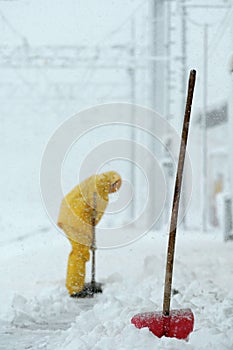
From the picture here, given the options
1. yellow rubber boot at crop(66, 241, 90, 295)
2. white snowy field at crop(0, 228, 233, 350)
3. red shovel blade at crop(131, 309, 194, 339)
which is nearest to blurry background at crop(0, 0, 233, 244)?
white snowy field at crop(0, 228, 233, 350)

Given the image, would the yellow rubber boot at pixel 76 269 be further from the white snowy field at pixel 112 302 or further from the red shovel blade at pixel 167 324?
the red shovel blade at pixel 167 324

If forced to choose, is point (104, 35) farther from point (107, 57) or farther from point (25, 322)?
point (25, 322)

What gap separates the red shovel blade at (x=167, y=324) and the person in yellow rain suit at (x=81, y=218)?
1.45 metres

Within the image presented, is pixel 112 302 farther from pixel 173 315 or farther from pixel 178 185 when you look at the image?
pixel 178 185

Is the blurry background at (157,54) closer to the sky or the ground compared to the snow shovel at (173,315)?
closer to the sky

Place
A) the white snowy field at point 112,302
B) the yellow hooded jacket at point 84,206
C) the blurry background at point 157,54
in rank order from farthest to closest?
the blurry background at point 157,54, the yellow hooded jacket at point 84,206, the white snowy field at point 112,302

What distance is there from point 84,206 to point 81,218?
0.32ft

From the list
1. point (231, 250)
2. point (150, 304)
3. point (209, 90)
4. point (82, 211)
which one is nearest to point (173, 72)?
point (209, 90)

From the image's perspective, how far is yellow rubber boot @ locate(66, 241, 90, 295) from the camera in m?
3.93

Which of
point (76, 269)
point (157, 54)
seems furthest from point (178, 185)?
point (157, 54)

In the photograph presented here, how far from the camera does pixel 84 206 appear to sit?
3957 mm

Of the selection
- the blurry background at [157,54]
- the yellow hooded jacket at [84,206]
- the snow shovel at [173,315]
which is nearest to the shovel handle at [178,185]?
the snow shovel at [173,315]

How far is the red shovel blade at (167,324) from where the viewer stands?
2.47m

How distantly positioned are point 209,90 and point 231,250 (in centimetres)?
363
